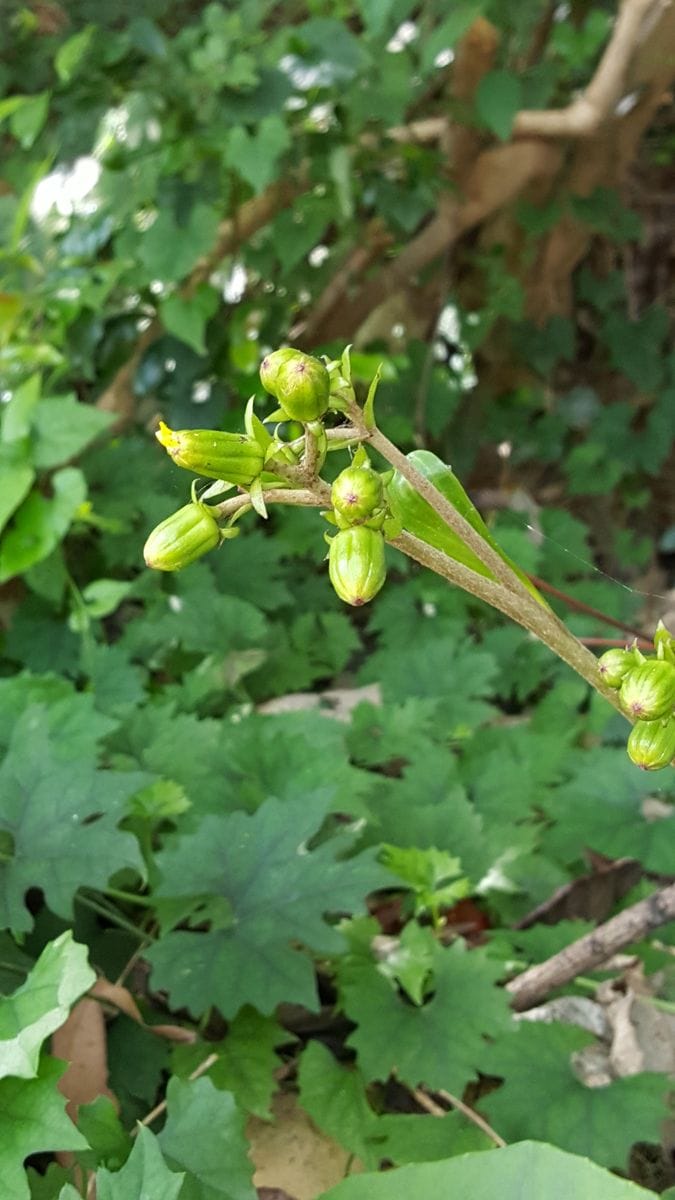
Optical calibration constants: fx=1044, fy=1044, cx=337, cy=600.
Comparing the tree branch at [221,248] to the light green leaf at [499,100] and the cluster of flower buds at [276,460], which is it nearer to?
the light green leaf at [499,100]

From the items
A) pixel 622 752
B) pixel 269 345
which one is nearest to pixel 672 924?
pixel 622 752

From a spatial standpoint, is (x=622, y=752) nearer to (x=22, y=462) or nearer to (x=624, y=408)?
(x=22, y=462)

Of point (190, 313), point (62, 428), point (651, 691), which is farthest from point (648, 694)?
point (190, 313)

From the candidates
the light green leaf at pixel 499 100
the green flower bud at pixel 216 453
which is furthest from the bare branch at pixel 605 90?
the green flower bud at pixel 216 453

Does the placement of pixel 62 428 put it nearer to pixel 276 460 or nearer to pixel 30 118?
pixel 30 118

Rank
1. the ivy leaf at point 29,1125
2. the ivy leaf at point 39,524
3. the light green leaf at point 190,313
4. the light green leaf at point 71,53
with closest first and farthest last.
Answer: the ivy leaf at point 29,1125 → the ivy leaf at point 39,524 → the light green leaf at point 71,53 → the light green leaf at point 190,313

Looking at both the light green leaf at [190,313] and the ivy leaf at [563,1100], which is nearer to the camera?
the ivy leaf at [563,1100]
